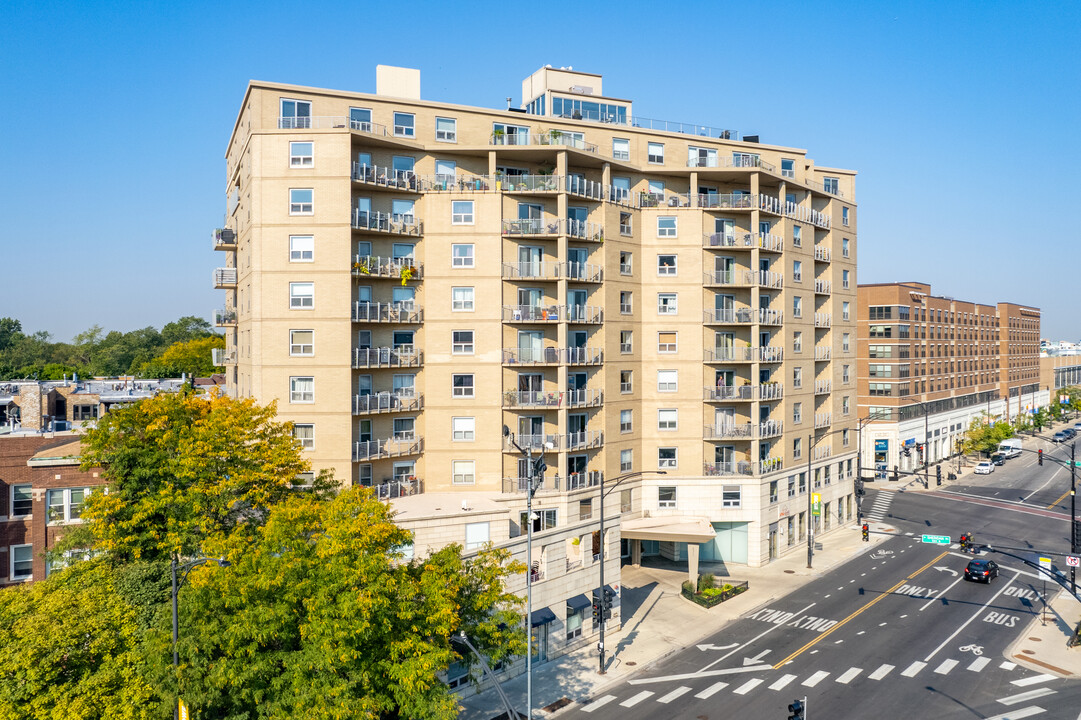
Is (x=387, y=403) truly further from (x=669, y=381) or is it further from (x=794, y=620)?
(x=794, y=620)

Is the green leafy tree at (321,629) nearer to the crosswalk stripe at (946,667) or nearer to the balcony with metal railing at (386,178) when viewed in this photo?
the balcony with metal railing at (386,178)

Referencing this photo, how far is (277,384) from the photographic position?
4216 cm

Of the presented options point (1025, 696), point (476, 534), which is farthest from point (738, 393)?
point (1025, 696)

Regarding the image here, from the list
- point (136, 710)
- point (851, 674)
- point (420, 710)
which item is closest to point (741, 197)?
point (851, 674)

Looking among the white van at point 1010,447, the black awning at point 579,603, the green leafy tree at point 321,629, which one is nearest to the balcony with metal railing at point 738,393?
the black awning at point 579,603

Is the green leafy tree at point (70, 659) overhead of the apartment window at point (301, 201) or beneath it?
beneath

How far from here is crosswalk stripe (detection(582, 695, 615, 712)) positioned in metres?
34.0

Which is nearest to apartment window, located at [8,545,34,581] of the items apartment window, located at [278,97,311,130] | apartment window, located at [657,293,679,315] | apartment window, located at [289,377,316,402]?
apartment window, located at [289,377,316,402]

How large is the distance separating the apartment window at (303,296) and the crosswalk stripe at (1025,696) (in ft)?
136

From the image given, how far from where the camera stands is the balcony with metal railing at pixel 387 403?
43469 millimetres

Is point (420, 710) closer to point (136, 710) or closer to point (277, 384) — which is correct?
point (136, 710)

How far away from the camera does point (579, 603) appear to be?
4141 centimetres

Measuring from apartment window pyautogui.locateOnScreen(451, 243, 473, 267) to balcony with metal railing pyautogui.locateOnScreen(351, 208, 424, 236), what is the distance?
2454mm

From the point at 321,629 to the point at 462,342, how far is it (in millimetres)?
25625
